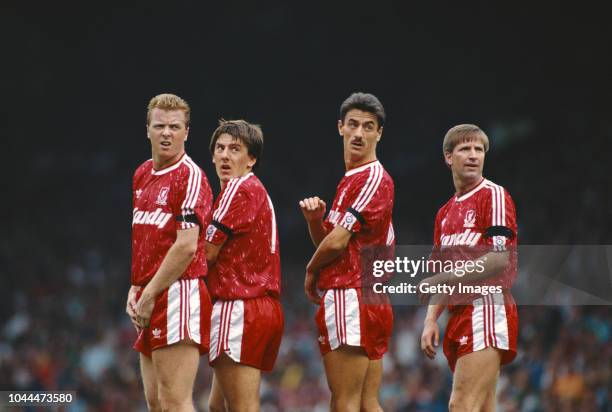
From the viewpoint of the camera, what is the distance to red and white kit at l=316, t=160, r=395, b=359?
516 cm

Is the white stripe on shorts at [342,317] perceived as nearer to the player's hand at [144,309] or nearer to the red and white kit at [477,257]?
the red and white kit at [477,257]

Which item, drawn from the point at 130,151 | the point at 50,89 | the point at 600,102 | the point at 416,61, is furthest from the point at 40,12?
the point at 600,102

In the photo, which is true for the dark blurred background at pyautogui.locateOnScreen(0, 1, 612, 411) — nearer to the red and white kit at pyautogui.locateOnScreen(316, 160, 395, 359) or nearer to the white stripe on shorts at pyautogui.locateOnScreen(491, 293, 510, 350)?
the white stripe on shorts at pyautogui.locateOnScreen(491, 293, 510, 350)

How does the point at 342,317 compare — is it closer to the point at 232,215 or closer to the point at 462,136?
the point at 232,215

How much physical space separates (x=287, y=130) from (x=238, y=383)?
11.5 meters

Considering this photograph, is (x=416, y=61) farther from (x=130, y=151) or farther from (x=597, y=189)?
(x=130, y=151)

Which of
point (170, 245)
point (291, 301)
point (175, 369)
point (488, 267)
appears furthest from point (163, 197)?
point (291, 301)

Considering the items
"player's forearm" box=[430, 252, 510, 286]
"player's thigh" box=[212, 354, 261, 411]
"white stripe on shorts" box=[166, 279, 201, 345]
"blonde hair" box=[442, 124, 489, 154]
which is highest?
"blonde hair" box=[442, 124, 489, 154]

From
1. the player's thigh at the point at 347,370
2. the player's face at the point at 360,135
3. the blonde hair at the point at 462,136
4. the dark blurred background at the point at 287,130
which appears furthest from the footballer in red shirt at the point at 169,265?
the dark blurred background at the point at 287,130

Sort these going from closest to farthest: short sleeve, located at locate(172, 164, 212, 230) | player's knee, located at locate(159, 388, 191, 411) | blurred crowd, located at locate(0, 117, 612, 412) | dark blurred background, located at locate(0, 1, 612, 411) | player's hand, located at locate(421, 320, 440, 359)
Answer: player's knee, located at locate(159, 388, 191, 411)
short sleeve, located at locate(172, 164, 212, 230)
player's hand, located at locate(421, 320, 440, 359)
blurred crowd, located at locate(0, 117, 612, 412)
dark blurred background, located at locate(0, 1, 612, 411)

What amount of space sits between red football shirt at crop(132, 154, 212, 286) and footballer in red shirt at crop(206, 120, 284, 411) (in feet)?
0.63

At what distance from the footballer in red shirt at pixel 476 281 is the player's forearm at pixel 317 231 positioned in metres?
0.68

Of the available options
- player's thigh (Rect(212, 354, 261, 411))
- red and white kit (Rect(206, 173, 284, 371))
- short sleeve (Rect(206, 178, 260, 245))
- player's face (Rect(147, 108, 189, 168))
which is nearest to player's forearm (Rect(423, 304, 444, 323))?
red and white kit (Rect(206, 173, 284, 371))

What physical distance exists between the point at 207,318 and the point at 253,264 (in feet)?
1.46
